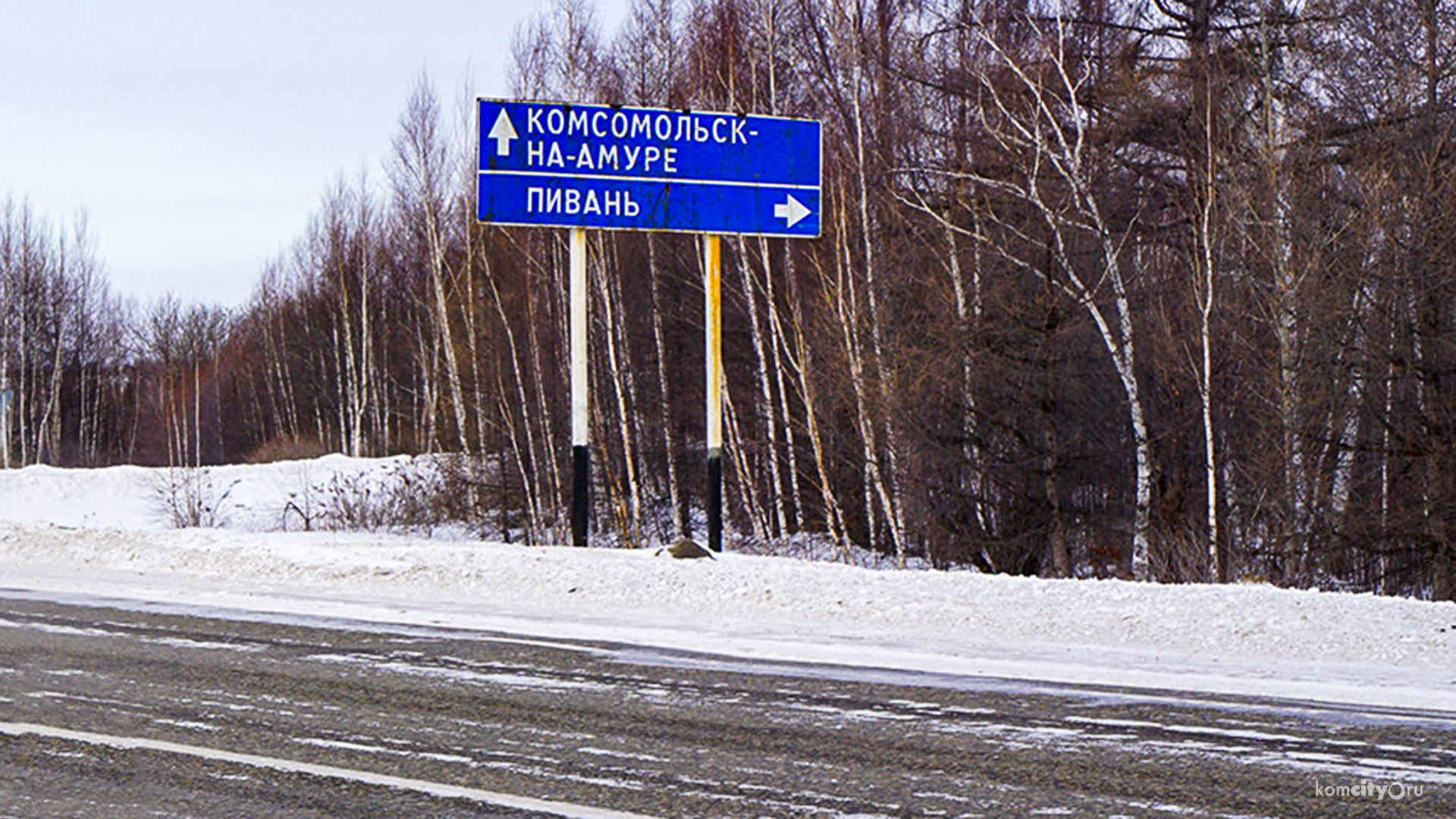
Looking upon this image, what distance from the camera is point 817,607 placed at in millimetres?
10469

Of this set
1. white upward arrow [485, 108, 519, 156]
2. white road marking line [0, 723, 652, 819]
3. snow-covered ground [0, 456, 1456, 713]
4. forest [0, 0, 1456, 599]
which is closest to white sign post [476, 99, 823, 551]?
white upward arrow [485, 108, 519, 156]

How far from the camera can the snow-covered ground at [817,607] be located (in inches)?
321

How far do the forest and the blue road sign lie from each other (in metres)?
5.71

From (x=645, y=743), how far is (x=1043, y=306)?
54.6ft

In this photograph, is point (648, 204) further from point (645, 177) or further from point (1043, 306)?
point (1043, 306)

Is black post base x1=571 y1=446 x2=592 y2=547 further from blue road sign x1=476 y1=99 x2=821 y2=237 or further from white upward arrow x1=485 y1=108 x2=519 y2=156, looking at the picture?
white upward arrow x1=485 y1=108 x2=519 y2=156

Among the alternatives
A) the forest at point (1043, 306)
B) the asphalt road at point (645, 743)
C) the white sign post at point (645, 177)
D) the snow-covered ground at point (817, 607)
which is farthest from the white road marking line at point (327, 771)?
the forest at point (1043, 306)

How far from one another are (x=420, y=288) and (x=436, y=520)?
70.6 ft

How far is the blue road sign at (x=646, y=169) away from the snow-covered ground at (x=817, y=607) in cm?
367

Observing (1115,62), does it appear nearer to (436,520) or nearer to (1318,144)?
(1318,144)

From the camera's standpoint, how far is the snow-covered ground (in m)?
8.16

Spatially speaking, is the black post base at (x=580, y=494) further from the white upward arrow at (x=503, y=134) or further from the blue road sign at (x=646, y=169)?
the white upward arrow at (x=503, y=134)

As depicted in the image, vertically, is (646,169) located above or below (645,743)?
A: above

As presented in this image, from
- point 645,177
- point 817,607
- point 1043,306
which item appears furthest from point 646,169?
point 1043,306
